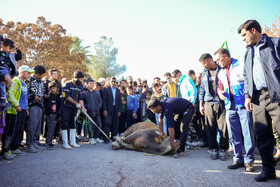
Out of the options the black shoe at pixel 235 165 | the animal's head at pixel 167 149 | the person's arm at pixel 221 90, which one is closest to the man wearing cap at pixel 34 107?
the animal's head at pixel 167 149

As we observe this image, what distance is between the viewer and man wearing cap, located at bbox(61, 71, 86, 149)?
5.51 meters

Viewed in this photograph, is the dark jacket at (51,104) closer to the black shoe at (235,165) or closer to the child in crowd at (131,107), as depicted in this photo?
the child in crowd at (131,107)

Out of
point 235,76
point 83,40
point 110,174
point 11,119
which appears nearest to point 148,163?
point 110,174

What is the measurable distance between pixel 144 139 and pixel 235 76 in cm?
254

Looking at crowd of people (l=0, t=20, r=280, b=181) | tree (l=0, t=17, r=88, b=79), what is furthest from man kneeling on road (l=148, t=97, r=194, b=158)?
tree (l=0, t=17, r=88, b=79)

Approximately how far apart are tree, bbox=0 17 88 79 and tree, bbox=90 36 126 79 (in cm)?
1817

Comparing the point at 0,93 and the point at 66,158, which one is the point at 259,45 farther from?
the point at 0,93

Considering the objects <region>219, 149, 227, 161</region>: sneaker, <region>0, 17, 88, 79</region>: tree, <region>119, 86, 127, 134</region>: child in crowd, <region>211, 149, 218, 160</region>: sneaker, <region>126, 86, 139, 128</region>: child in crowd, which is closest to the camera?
<region>219, 149, 227, 161</region>: sneaker

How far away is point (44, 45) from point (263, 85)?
60.1 ft

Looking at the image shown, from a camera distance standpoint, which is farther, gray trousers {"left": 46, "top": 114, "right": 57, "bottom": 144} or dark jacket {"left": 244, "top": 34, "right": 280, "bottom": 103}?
gray trousers {"left": 46, "top": 114, "right": 57, "bottom": 144}

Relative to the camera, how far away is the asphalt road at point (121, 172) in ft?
8.90

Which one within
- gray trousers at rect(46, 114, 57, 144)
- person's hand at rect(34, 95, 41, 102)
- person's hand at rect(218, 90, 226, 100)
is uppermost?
person's hand at rect(34, 95, 41, 102)

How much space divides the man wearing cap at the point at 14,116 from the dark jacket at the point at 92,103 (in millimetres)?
2132

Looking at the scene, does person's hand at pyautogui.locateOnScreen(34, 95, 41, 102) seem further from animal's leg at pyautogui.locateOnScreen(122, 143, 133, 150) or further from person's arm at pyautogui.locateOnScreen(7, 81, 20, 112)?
animal's leg at pyautogui.locateOnScreen(122, 143, 133, 150)
